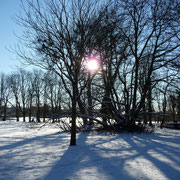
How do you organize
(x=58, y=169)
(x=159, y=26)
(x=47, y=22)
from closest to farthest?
(x=58, y=169) < (x=47, y=22) < (x=159, y=26)

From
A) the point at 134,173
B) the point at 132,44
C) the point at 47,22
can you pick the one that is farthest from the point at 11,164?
the point at 132,44

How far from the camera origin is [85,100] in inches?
572

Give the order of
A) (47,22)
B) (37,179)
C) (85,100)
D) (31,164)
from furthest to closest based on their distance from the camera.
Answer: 1. (85,100)
2. (47,22)
3. (31,164)
4. (37,179)

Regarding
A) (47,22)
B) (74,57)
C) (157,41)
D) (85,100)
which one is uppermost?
(157,41)

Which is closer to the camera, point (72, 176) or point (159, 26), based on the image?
point (72, 176)

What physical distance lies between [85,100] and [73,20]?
762 centimetres

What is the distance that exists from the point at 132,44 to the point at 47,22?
27.0 ft

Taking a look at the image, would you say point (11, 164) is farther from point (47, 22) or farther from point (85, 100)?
point (85, 100)

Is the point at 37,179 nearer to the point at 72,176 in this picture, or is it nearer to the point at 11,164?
the point at 72,176

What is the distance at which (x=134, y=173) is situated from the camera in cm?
372

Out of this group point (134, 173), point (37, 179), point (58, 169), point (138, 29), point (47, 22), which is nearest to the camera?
point (37, 179)

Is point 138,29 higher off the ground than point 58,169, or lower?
higher

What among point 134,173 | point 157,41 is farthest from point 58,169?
point 157,41

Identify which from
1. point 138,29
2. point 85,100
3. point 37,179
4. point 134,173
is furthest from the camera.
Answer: point 85,100
